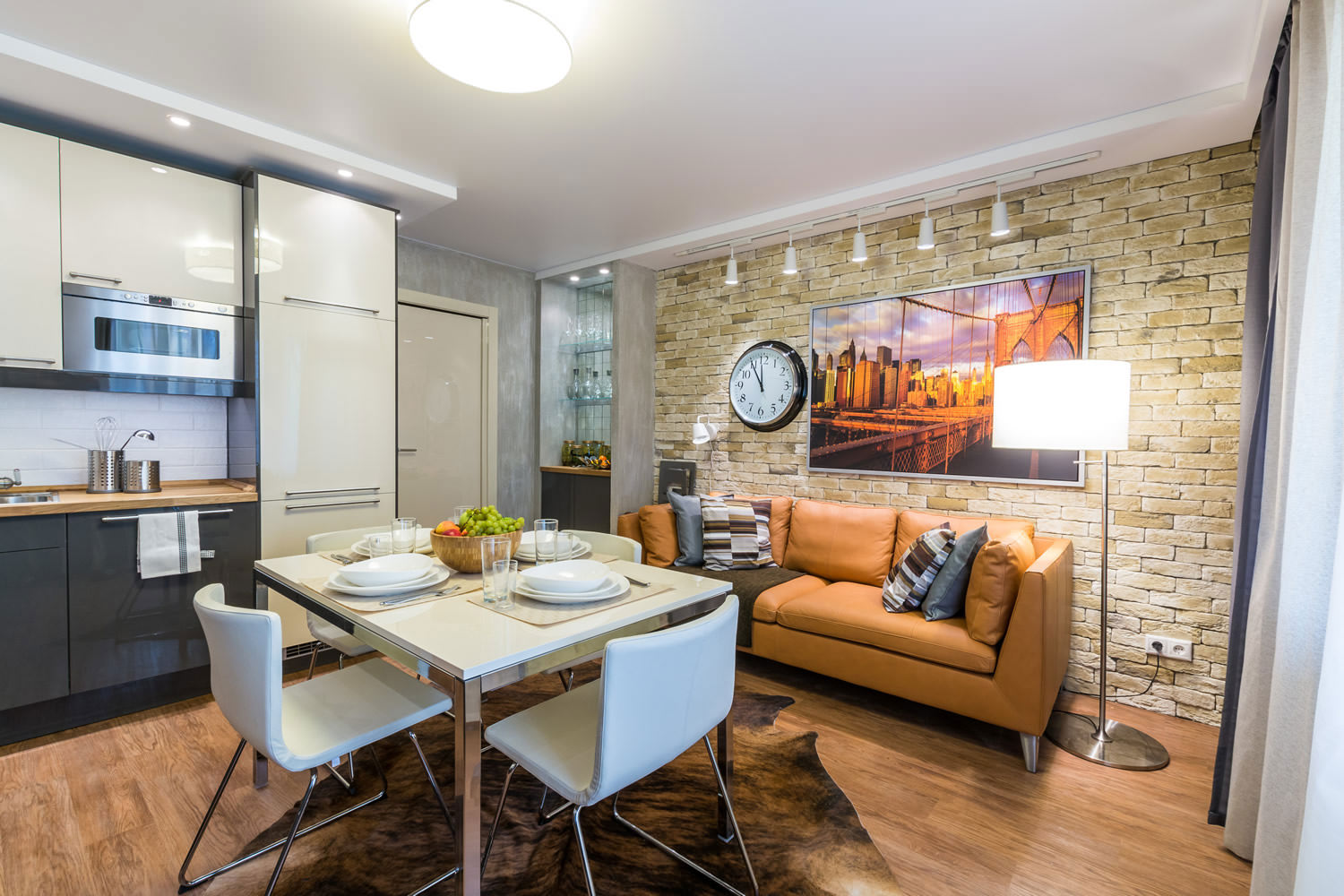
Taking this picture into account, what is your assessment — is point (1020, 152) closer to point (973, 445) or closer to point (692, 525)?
point (973, 445)

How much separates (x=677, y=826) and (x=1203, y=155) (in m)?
3.35

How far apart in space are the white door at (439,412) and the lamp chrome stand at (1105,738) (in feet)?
12.6

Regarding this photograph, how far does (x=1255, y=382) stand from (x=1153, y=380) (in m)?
0.69

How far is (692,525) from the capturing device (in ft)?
11.7

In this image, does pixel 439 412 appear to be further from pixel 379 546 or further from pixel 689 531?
pixel 379 546

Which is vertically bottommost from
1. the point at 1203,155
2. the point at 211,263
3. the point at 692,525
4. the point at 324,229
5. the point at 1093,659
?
the point at 1093,659

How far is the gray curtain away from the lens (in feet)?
6.23

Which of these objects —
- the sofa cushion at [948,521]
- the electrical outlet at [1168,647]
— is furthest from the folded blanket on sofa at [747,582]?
the electrical outlet at [1168,647]

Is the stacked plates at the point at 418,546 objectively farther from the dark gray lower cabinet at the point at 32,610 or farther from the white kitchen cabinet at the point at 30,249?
the white kitchen cabinet at the point at 30,249

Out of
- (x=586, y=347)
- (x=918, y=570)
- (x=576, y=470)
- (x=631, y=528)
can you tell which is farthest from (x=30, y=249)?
(x=918, y=570)

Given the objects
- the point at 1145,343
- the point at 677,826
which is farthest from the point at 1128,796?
the point at 1145,343

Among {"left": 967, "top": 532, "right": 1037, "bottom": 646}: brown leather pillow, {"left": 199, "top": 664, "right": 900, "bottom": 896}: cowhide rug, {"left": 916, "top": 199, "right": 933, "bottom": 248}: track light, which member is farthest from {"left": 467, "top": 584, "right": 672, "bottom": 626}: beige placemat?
{"left": 916, "top": 199, "right": 933, "bottom": 248}: track light

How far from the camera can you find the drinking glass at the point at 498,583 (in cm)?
159

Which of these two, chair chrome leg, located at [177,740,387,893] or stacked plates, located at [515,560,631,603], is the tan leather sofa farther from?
chair chrome leg, located at [177,740,387,893]
